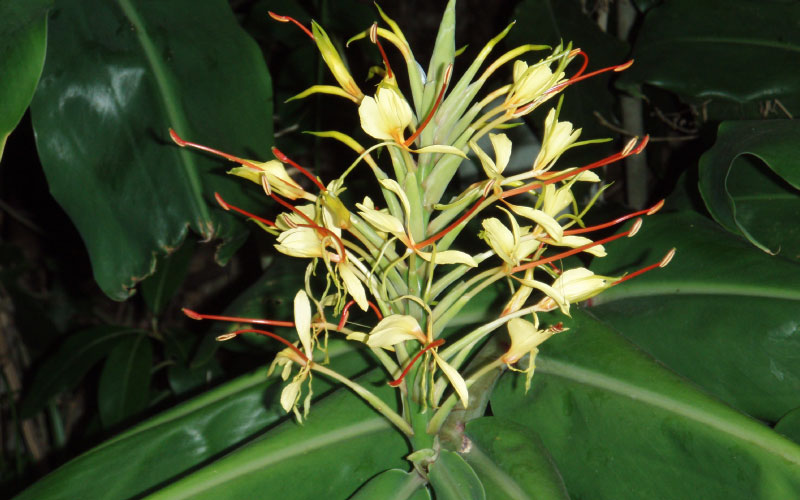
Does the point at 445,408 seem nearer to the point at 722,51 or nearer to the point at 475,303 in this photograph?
the point at 475,303

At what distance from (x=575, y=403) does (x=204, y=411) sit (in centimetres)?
44

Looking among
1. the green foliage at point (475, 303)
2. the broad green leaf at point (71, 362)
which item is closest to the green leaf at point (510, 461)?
the green foliage at point (475, 303)

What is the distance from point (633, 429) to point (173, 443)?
1.71 feet

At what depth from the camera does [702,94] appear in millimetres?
1223

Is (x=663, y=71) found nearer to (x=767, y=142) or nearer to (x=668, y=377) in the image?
(x=767, y=142)

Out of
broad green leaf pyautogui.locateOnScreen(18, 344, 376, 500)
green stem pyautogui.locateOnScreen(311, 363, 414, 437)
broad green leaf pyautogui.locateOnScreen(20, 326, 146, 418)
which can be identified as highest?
green stem pyautogui.locateOnScreen(311, 363, 414, 437)

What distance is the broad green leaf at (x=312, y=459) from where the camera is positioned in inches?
24.7

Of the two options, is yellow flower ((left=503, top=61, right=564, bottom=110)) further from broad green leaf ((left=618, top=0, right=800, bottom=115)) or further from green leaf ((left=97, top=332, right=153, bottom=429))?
green leaf ((left=97, top=332, right=153, bottom=429))

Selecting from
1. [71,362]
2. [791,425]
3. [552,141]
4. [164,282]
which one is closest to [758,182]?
[791,425]

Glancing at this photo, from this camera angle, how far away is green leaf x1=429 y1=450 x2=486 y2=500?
0.59 meters

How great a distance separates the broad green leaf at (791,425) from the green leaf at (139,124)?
0.79 metres

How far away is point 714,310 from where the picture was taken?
0.84 metres

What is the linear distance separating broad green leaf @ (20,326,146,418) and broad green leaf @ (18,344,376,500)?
0.96m

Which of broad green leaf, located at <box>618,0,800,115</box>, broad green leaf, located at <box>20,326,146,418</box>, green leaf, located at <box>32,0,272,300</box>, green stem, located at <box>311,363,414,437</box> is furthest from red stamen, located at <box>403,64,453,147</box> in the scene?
broad green leaf, located at <box>20,326,146,418</box>
